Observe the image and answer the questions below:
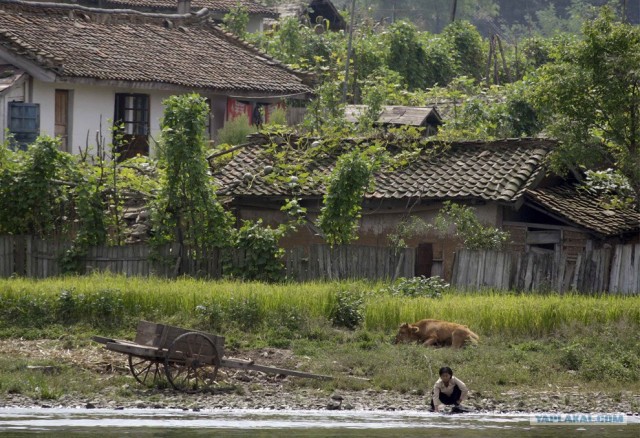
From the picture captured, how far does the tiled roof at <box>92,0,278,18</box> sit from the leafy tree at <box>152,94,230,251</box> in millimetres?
22872

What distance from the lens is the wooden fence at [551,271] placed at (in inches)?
864

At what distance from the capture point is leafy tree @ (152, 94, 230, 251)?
893 inches

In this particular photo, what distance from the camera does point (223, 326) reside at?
19078 mm

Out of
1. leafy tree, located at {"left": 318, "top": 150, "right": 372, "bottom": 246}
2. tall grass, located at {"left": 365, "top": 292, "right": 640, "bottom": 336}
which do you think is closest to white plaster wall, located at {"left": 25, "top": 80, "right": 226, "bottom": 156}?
leafy tree, located at {"left": 318, "top": 150, "right": 372, "bottom": 246}

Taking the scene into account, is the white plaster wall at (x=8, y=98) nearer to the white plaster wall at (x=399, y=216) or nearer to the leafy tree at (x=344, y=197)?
the white plaster wall at (x=399, y=216)

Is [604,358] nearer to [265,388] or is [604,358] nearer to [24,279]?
[265,388]

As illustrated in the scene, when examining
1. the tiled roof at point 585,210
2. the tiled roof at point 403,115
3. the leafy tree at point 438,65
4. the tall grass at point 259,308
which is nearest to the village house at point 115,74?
the tiled roof at point 403,115

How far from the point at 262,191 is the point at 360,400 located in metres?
9.61

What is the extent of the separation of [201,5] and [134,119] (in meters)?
17.2

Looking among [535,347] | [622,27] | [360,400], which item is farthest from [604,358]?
[622,27]

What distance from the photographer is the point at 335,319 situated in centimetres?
1972

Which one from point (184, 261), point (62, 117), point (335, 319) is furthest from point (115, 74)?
point (335, 319)

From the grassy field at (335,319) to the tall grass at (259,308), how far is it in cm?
2

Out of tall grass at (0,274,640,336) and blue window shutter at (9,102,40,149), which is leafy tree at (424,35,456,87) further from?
tall grass at (0,274,640,336)
